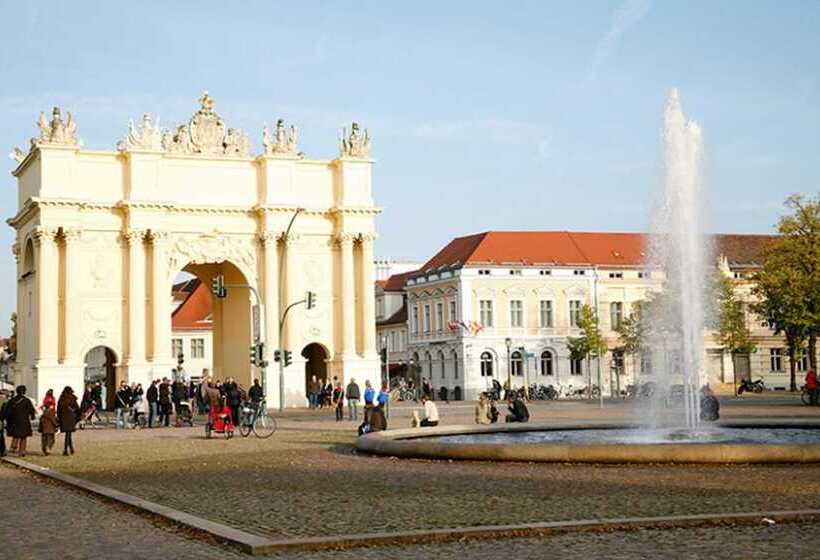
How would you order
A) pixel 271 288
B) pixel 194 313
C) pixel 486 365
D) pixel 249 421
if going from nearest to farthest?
pixel 249 421 → pixel 271 288 → pixel 486 365 → pixel 194 313

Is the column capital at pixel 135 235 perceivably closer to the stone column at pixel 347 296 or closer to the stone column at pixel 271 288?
the stone column at pixel 271 288

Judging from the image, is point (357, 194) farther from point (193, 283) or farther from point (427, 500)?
point (193, 283)

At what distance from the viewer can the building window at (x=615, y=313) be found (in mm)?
90081

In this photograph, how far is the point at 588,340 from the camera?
82812 mm

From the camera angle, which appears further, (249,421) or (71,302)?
(71,302)

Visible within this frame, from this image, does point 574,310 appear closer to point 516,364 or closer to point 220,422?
point 516,364

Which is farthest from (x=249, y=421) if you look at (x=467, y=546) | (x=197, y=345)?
(x=197, y=345)

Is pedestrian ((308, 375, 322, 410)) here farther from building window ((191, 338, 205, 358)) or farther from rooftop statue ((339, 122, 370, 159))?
building window ((191, 338, 205, 358))

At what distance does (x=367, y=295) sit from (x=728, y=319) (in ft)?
104

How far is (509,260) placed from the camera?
285 feet

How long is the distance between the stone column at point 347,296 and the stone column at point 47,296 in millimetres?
14410

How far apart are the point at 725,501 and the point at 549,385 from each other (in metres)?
71.4

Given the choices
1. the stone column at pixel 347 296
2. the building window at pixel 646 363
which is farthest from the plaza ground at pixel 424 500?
the building window at pixel 646 363

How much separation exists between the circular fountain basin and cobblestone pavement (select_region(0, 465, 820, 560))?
6.92 m
